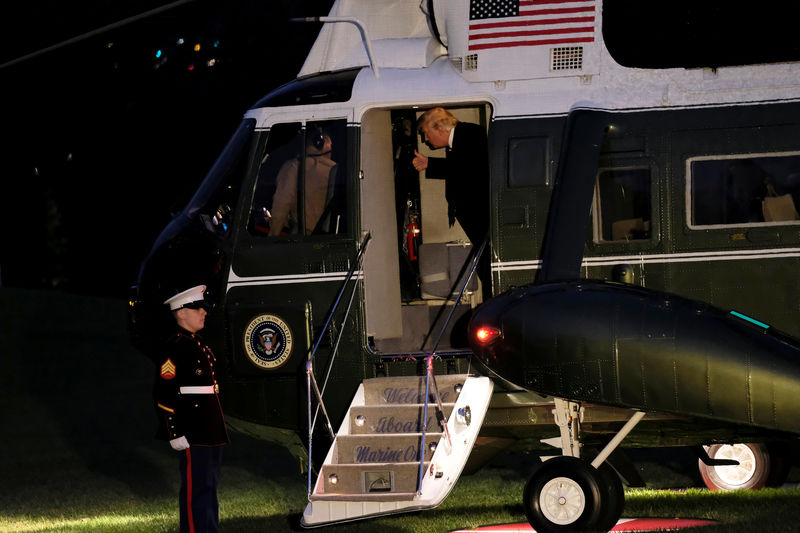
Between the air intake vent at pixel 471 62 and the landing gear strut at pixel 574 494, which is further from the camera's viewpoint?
the air intake vent at pixel 471 62

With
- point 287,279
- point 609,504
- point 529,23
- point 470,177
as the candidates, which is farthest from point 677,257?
point 287,279

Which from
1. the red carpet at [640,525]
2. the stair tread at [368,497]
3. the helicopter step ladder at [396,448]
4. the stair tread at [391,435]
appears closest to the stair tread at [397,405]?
the helicopter step ladder at [396,448]

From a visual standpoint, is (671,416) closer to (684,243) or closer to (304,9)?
(684,243)

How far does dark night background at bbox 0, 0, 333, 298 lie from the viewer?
83.6 feet

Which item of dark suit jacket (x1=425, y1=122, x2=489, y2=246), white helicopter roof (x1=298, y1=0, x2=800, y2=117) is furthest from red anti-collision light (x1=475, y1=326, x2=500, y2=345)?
white helicopter roof (x1=298, y1=0, x2=800, y2=117)

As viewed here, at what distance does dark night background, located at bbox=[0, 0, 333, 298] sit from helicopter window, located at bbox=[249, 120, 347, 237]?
12.3 meters

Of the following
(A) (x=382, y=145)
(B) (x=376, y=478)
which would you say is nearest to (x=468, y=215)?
(A) (x=382, y=145)

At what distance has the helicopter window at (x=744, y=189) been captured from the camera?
934cm

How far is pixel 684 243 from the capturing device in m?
9.43

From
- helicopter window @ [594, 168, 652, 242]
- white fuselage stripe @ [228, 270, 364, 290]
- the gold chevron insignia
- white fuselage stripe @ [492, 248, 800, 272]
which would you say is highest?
helicopter window @ [594, 168, 652, 242]

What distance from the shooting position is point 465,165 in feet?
34.9

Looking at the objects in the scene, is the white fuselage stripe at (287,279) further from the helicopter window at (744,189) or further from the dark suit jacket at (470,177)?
the helicopter window at (744,189)

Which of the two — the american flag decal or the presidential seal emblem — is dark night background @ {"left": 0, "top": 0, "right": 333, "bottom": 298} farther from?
the presidential seal emblem

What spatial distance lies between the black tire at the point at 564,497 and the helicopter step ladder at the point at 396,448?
0.65 meters
